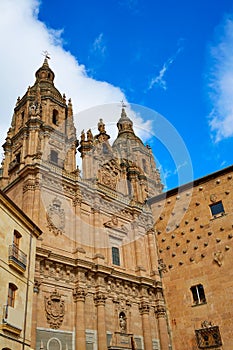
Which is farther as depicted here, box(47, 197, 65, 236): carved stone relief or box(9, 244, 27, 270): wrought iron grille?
box(47, 197, 65, 236): carved stone relief

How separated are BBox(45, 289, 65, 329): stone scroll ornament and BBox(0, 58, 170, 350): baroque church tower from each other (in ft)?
0.17

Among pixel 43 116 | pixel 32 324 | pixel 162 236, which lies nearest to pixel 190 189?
pixel 162 236

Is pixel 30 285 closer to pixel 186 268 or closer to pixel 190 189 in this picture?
pixel 186 268

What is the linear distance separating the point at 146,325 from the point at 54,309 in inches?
294

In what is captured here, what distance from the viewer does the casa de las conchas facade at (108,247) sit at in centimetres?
2155

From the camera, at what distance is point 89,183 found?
27.8 m

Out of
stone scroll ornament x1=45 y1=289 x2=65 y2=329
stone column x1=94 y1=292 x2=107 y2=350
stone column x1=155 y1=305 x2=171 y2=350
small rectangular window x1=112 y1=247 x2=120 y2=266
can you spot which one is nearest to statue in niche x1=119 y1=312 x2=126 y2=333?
stone column x1=94 y1=292 x2=107 y2=350

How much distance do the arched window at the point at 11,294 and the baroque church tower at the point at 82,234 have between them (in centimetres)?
324

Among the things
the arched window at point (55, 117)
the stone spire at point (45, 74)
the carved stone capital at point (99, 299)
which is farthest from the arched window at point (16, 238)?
the stone spire at point (45, 74)

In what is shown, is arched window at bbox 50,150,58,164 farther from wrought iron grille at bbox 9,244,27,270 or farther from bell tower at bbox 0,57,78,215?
wrought iron grille at bbox 9,244,27,270

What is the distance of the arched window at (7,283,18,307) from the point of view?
16047 millimetres

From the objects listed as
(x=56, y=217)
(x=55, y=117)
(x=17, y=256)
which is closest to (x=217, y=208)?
(x=56, y=217)

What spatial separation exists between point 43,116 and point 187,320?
19.2 m

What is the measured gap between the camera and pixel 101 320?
2216 cm
